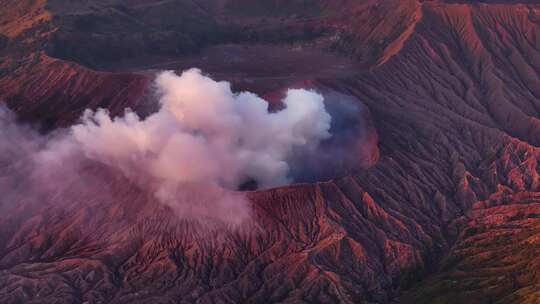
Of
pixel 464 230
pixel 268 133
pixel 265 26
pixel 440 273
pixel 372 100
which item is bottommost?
pixel 440 273

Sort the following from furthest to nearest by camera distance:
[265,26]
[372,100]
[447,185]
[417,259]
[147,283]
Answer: [265,26] < [372,100] < [447,185] < [417,259] < [147,283]

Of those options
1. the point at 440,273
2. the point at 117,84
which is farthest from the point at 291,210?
the point at 117,84

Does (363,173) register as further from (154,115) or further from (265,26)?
(265,26)
